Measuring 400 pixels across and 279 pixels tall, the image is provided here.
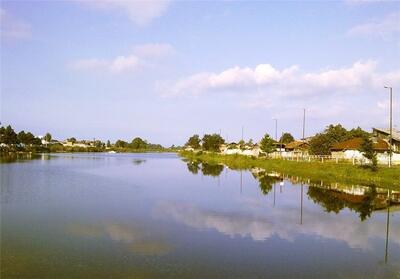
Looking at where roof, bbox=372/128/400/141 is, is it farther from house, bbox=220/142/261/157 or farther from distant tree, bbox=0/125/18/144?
distant tree, bbox=0/125/18/144

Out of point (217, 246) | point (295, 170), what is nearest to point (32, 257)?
point (217, 246)

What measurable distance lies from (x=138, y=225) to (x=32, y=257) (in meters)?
6.74

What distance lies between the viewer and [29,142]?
495 ft

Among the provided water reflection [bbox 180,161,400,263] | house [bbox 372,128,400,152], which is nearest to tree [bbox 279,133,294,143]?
house [bbox 372,128,400,152]

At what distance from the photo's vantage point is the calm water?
13086mm

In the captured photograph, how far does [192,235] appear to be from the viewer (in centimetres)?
1808

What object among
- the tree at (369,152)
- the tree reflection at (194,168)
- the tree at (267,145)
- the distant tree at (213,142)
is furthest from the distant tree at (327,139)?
the distant tree at (213,142)

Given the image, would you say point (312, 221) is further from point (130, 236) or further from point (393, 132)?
point (393, 132)

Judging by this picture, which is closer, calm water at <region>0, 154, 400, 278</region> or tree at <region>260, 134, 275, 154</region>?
calm water at <region>0, 154, 400, 278</region>

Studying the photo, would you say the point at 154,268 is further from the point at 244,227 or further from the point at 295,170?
the point at 295,170

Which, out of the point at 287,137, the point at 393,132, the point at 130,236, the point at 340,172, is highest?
the point at 287,137

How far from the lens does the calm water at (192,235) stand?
1309cm

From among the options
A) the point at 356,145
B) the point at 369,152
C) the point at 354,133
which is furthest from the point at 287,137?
the point at 369,152

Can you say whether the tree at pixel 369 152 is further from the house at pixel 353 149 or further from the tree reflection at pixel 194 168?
the tree reflection at pixel 194 168
